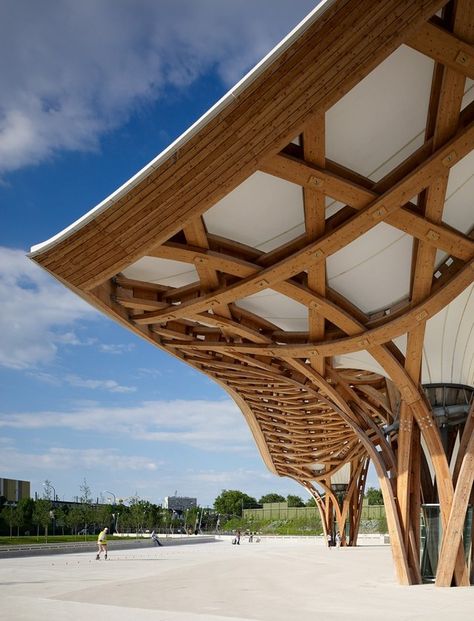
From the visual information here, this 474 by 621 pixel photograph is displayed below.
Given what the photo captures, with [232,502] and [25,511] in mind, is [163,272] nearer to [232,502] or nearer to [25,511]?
[25,511]

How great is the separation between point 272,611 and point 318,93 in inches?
424

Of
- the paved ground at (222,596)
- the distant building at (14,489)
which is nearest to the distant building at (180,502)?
the distant building at (14,489)

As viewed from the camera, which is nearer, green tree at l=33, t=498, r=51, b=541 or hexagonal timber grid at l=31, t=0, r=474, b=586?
hexagonal timber grid at l=31, t=0, r=474, b=586

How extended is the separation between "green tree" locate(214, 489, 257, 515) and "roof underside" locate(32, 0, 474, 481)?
136 meters

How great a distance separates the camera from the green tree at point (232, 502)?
503 ft

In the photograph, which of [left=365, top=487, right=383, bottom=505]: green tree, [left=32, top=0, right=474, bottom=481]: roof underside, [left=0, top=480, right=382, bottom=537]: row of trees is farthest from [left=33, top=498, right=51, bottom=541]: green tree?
[left=365, top=487, right=383, bottom=505]: green tree

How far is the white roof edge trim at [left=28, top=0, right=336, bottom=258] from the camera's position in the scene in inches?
371

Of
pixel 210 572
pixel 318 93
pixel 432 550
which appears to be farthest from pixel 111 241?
pixel 210 572

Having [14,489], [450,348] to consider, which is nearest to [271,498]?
[14,489]

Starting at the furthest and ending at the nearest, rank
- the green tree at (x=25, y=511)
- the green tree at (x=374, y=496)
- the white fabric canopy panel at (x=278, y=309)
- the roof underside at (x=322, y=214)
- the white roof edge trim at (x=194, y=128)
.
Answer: the green tree at (x=374, y=496) → the green tree at (x=25, y=511) → the white fabric canopy panel at (x=278, y=309) → the roof underside at (x=322, y=214) → the white roof edge trim at (x=194, y=128)

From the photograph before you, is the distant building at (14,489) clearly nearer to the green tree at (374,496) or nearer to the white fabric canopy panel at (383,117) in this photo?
the green tree at (374,496)

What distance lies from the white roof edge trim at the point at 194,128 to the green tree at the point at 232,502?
14235cm

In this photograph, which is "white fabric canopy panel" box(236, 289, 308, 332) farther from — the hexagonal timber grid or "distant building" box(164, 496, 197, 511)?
"distant building" box(164, 496, 197, 511)

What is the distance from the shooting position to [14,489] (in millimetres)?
82625
